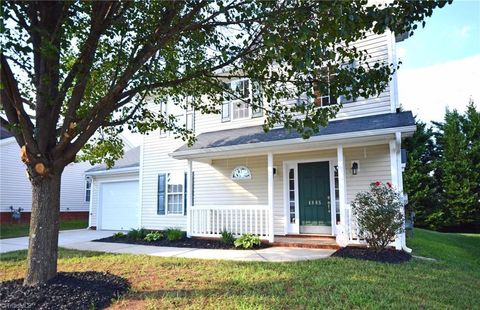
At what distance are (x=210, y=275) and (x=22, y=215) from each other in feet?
55.2

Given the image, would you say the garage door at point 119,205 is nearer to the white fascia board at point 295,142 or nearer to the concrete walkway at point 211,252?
the concrete walkway at point 211,252

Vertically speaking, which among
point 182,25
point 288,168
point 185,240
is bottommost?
point 185,240

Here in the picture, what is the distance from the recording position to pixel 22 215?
1809cm

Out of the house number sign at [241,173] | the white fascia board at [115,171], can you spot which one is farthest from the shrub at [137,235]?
the white fascia board at [115,171]

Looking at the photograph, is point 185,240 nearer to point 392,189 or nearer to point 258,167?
point 258,167

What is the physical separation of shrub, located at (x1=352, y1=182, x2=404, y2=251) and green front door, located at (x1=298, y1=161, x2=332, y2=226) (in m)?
2.28

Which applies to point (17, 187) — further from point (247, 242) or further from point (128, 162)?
point (247, 242)

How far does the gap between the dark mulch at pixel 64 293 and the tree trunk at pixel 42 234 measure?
167mm

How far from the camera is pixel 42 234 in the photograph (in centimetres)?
462

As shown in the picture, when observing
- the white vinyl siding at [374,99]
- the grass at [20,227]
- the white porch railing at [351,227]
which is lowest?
the grass at [20,227]

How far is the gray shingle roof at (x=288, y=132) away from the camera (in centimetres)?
788

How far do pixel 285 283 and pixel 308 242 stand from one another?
384cm

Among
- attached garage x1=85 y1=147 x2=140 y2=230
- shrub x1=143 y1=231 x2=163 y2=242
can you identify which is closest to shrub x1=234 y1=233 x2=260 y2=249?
shrub x1=143 y1=231 x2=163 y2=242

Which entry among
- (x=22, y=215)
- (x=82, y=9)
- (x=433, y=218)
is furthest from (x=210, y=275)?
(x=22, y=215)
